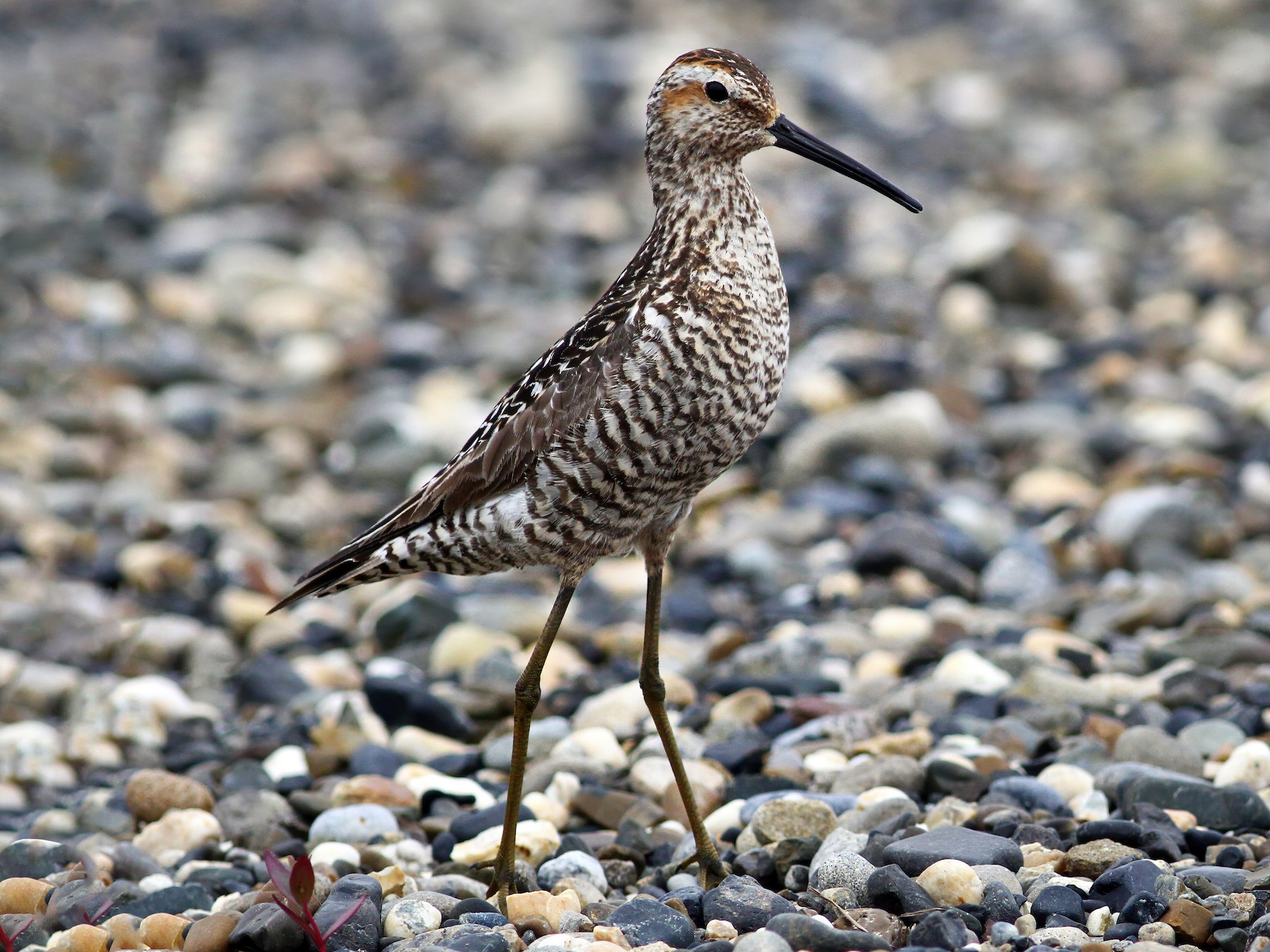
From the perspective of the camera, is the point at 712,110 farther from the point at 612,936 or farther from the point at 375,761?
the point at 375,761

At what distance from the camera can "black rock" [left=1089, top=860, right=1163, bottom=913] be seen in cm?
512

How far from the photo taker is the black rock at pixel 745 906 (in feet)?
17.0

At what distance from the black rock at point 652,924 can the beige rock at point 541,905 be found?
0.82 ft

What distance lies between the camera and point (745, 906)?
205 inches

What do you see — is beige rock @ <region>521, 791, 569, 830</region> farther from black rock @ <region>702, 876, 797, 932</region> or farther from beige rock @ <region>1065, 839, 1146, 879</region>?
beige rock @ <region>1065, 839, 1146, 879</region>

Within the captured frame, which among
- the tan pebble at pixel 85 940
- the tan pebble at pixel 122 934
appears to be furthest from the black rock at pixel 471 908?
the tan pebble at pixel 85 940

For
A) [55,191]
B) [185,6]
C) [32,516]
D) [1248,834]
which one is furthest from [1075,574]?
[185,6]

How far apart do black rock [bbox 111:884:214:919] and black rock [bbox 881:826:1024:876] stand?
2441 millimetres

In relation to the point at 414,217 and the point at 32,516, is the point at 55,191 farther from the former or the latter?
the point at 32,516

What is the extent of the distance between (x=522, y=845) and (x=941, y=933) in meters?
1.84

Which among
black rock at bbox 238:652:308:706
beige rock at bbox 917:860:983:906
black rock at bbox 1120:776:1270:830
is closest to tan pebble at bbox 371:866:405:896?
beige rock at bbox 917:860:983:906

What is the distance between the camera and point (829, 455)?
10531 millimetres

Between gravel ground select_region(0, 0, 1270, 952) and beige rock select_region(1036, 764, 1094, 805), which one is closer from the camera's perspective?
gravel ground select_region(0, 0, 1270, 952)

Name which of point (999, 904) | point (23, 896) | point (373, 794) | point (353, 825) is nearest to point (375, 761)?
point (373, 794)
